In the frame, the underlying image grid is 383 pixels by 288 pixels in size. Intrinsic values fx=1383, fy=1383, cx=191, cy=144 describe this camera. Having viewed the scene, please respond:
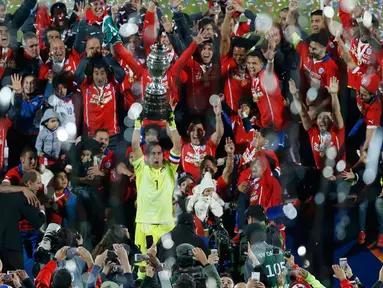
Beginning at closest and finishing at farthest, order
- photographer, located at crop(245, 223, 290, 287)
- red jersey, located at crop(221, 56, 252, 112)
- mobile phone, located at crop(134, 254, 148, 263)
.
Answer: photographer, located at crop(245, 223, 290, 287) < mobile phone, located at crop(134, 254, 148, 263) < red jersey, located at crop(221, 56, 252, 112)

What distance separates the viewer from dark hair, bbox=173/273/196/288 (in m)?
11.0

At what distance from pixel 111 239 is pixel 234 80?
237 centimetres

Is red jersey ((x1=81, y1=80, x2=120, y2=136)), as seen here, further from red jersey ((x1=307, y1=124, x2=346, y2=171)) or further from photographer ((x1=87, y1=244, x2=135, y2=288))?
red jersey ((x1=307, y1=124, x2=346, y2=171))

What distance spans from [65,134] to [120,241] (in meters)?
1.49

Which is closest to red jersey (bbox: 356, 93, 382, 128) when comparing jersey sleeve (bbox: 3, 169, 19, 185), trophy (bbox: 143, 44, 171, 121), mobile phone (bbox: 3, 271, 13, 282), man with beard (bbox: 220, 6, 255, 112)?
man with beard (bbox: 220, 6, 255, 112)

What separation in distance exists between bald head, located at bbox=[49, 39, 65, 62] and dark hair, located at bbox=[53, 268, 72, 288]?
3193 mm

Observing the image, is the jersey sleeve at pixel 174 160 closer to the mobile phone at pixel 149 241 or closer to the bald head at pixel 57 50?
the mobile phone at pixel 149 241

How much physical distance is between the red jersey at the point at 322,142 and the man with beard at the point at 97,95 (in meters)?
2.04

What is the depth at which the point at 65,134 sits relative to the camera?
46.2ft

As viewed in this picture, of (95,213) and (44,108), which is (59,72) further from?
(95,213)

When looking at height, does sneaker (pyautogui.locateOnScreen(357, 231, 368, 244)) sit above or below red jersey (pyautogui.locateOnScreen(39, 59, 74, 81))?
below

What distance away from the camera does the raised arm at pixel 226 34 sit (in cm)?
1450

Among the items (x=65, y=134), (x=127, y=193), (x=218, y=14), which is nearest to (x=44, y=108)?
(x=65, y=134)

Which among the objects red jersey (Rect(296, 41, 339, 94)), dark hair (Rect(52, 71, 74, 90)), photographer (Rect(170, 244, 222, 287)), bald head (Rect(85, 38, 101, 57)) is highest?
bald head (Rect(85, 38, 101, 57))
